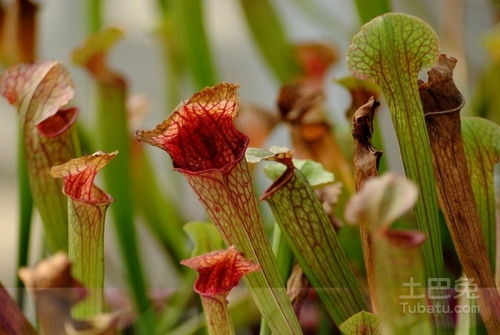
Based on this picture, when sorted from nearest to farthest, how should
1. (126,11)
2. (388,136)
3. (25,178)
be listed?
(25,178), (388,136), (126,11)

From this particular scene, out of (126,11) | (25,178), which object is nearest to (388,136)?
(126,11)

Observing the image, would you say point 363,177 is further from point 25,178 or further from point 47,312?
point 25,178

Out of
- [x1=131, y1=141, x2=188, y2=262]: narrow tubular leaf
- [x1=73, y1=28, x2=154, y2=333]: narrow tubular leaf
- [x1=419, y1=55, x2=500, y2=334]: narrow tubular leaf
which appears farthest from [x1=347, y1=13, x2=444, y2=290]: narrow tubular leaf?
[x1=131, y1=141, x2=188, y2=262]: narrow tubular leaf

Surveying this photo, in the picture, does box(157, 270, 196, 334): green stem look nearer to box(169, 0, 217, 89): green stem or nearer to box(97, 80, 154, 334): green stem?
box(97, 80, 154, 334): green stem

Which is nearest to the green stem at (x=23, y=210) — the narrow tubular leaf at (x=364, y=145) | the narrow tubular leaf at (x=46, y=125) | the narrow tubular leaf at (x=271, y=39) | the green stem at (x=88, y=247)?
the narrow tubular leaf at (x=46, y=125)

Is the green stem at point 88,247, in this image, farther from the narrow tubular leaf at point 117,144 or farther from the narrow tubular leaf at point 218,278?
the narrow tubular leaf at point 117,144
